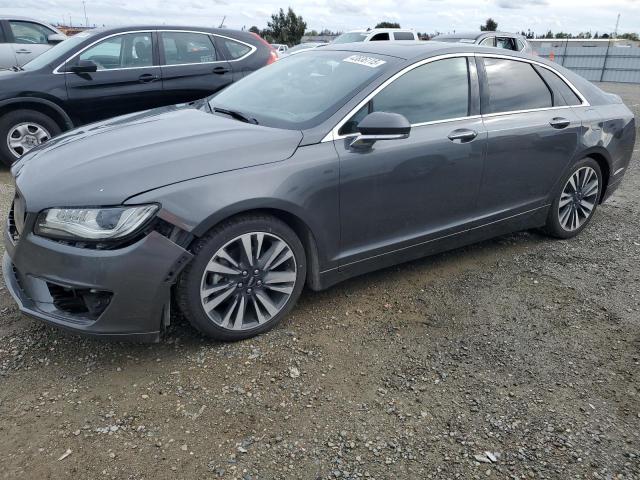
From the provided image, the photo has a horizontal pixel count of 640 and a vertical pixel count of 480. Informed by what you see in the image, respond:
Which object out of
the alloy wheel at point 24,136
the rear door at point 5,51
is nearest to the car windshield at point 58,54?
the alloy wheel at point 24,136

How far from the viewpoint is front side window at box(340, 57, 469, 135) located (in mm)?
3250

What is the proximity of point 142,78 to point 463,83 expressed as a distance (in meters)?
4.27

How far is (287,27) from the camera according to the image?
40.4 meters

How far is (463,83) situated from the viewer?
144 inches

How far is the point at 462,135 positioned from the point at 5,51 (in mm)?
8522

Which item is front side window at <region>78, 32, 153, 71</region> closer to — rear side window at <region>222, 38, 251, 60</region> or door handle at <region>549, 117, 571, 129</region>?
rear side window at <region>222, 38, 251, 60</region>

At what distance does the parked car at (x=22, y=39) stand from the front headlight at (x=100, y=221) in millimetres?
7854

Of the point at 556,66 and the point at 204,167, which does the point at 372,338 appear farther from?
the point at 556,66

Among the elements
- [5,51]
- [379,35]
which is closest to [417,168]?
[5,51]

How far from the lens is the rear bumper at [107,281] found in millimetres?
2480

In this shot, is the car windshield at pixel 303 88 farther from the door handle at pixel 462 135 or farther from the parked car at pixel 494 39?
the parked car at pixel 494 39

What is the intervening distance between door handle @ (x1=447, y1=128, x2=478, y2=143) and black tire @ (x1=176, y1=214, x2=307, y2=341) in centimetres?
130

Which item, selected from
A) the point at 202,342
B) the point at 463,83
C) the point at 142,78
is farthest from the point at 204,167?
the point at 142,78

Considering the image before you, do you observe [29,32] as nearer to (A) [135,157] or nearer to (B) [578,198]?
(A) [135,157]
